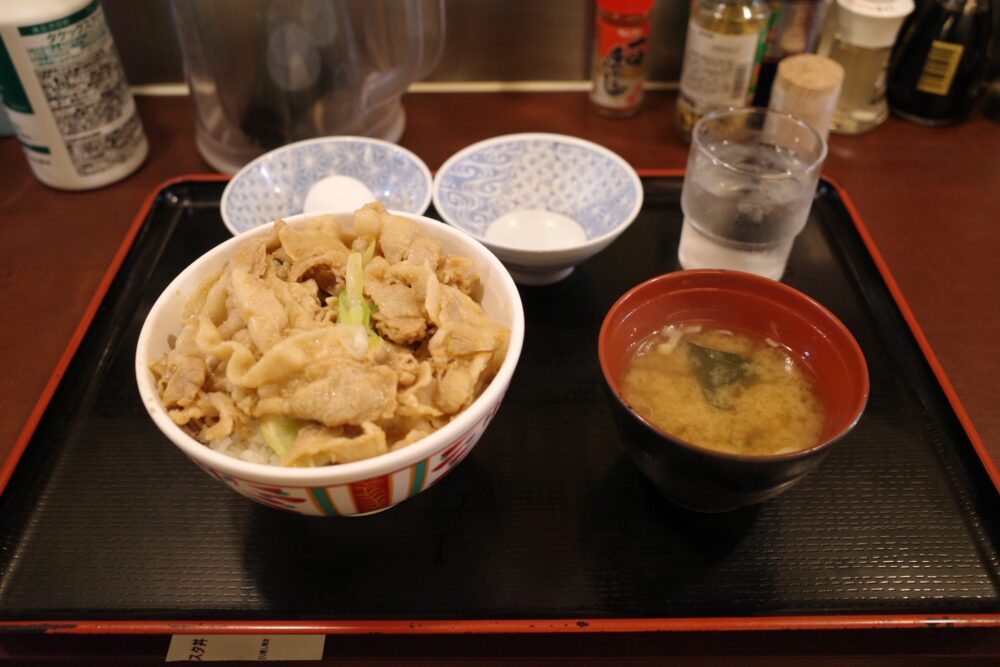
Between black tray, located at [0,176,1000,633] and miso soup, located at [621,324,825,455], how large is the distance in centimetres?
14

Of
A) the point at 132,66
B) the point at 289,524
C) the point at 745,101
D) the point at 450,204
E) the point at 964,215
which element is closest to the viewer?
the point at 289,524

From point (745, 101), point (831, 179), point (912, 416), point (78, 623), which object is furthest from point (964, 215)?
point (78, 623)

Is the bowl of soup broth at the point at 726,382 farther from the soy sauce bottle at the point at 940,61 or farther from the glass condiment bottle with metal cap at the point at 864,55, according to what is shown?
the soy sauce bottle at the point at 940,61

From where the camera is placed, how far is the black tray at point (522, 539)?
0.95m

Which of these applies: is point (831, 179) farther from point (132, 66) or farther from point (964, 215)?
point (132, 66)

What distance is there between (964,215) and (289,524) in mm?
1619

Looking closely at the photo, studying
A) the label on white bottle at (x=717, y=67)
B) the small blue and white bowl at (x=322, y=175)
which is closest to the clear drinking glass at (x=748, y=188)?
the label on white bottle at (x=717, y=67)

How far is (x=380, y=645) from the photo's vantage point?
3.13 ft

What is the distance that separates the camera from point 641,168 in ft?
5.94

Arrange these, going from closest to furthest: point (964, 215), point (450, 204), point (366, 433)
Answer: point (366, 433), point (450, 204), point (964, 215)

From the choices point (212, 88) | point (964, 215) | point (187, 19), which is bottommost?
point (964, 215)

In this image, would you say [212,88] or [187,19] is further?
[212,88]

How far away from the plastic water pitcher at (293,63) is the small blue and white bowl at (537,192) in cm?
29

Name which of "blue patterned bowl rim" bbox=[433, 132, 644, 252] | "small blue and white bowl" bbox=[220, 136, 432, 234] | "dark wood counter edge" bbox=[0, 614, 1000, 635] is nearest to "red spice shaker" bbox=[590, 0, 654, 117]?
"blue patterned bowl rim" bbox=[433, 132, 644, 252]
